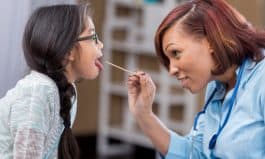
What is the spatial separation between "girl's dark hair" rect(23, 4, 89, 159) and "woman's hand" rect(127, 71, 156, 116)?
8.1 inches

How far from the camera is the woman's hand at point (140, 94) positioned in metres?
1.90

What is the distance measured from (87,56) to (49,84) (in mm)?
157

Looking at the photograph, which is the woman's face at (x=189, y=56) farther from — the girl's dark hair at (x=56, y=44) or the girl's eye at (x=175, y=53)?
the girl's dark hair at (x=56, y=44)

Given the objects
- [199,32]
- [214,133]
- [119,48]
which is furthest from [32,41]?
[119,48]

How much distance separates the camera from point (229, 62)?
1722mm

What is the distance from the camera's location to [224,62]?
171 centimetres

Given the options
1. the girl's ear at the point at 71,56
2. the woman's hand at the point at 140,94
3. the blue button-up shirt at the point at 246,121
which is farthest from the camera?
the woman's hand at the point at 140,94

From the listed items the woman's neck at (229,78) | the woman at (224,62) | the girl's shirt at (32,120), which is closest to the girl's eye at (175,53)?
the woman at (224,62)

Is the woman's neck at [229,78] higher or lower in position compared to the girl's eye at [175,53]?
lower

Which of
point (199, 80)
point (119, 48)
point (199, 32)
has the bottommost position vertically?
point (119, 48)

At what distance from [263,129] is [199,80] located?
0.73 ft

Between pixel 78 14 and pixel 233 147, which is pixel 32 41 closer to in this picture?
pixel 78 14

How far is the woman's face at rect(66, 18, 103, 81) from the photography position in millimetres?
1822

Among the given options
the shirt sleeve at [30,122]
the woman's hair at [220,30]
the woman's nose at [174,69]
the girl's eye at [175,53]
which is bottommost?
the shirt sleeve at [30,122]
